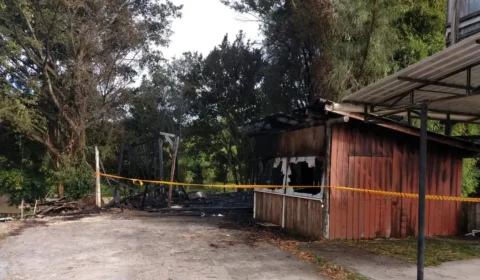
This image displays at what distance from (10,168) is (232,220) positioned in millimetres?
16973

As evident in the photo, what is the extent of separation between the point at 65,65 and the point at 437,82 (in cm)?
1727

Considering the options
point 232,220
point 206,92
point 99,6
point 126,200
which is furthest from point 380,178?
point 206,92

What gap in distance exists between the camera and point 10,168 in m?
22.9

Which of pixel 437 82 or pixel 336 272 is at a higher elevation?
pixel 437 82

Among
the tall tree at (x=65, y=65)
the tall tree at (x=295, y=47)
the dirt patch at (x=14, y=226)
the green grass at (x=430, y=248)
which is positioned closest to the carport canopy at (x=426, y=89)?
the green grass at (x=430, y=248)

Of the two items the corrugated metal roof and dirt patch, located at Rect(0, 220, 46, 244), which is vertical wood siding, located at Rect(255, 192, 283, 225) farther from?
dirt patch, located at Rect(0, 220, 46, 244)

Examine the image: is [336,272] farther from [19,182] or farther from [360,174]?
[19,182]

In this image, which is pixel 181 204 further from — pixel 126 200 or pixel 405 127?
pixel 405 127

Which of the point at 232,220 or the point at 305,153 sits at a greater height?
the point at 305,153

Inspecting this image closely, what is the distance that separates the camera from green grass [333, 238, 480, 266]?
730cm

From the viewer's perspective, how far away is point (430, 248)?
8.05 metres

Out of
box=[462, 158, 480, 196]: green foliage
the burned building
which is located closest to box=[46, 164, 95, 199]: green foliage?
the burned building

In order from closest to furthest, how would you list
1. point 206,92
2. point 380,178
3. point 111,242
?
Answer: point 111,242
point 380,178
point 206,92

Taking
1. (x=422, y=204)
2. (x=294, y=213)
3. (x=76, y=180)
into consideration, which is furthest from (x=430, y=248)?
(x=76, y=180)
